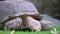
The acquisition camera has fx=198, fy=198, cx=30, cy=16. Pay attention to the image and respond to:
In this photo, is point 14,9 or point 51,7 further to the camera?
point 51,7

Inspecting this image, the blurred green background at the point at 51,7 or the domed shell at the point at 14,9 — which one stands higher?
the domed shell at the point at 14,9

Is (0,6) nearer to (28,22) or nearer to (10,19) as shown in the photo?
(10,19)

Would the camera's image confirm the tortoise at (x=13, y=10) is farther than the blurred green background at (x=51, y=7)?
No

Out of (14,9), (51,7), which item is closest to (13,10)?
(14,9)

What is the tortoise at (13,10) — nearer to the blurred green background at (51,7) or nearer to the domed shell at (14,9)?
the domed shell at (14,9)

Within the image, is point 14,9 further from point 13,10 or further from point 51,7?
point 51,7

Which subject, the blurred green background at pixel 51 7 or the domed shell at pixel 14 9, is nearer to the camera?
the domed shell at pixel 14 9

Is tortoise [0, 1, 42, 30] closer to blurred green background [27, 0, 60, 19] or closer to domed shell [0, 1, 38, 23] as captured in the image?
domed shell [0, 1, 38, 23]

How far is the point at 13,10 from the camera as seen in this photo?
221 centimetres

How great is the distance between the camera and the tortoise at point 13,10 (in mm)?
2093

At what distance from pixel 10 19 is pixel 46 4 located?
9.89ft

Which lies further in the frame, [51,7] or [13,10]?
[51,7]

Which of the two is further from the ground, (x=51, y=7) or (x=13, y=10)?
(x=13, y=10)

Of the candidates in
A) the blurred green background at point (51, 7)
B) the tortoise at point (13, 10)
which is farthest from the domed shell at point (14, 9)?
the blurred green background at point (51, 7)
